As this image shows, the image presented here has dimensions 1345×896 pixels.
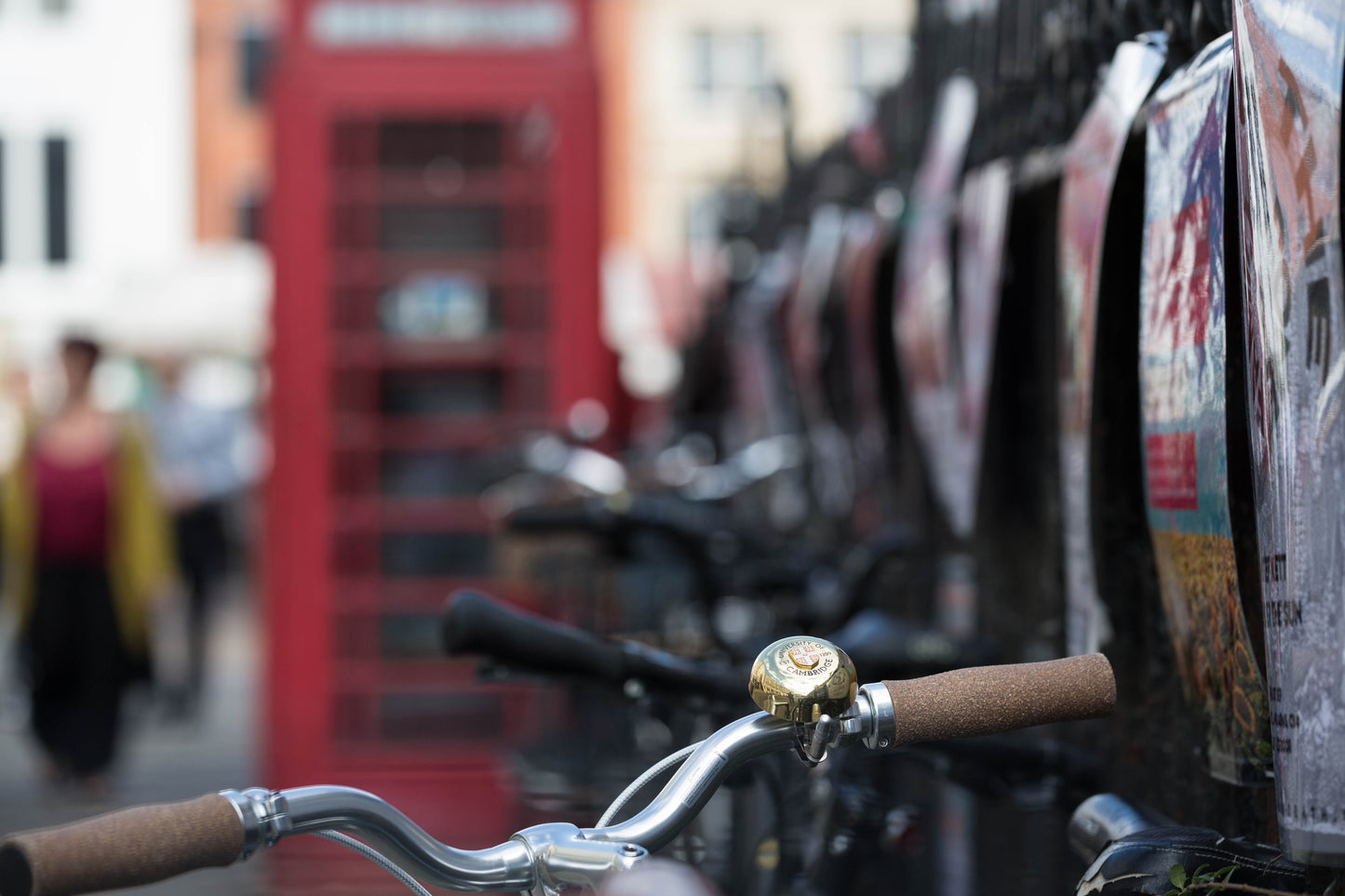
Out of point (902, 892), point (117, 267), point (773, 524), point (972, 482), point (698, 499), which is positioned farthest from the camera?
point (117, 267)

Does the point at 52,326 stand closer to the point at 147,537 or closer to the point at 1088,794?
the point at 147,537

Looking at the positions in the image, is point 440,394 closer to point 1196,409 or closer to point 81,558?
point 81,558

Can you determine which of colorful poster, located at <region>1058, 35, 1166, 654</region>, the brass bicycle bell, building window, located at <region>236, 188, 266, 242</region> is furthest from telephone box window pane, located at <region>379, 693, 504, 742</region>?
building window, located at <region>236, 188, 266, 242</region>

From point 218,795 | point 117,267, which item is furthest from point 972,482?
point 117,267

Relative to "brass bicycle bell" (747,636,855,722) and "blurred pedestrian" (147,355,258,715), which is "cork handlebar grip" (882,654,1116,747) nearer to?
"brass bicycle bell" (747,636,855,722)

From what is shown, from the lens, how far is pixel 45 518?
6.93 metres

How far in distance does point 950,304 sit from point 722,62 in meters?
24.7

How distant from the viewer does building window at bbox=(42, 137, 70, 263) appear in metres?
23.7

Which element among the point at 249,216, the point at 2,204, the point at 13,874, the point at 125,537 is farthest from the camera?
the point at 249,216

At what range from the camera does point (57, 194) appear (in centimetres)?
2391

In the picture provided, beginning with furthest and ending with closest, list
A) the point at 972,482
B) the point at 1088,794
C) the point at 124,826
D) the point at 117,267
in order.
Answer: the point at 117,267 < the point at 972,482 < the point at 1088,794 < the point at 124,826

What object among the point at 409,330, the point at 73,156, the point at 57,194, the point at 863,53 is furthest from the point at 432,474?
the point at 863,53

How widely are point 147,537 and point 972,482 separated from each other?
4409 millimetres

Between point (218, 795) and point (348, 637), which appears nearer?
point (218, 795)
